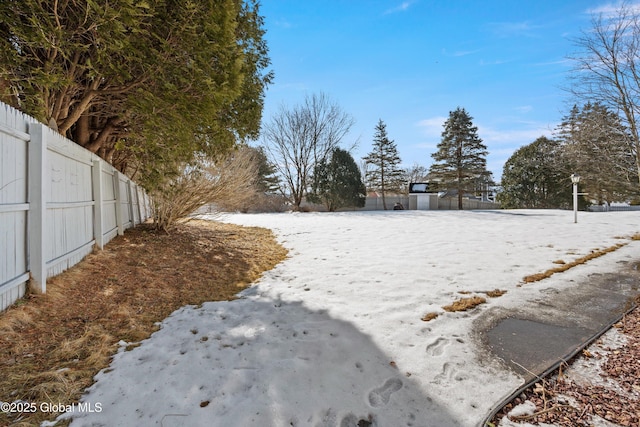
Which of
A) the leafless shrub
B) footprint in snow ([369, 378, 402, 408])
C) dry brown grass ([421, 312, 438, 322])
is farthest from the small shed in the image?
footprint in snow ([369, 378, 402, 408])

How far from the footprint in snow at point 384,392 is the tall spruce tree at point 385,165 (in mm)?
24813

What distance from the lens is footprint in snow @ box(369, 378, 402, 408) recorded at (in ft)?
5.69

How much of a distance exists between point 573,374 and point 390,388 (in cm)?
124

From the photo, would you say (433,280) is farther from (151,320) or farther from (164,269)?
(164,269)

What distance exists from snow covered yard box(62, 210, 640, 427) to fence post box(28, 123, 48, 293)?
1236 millimetres

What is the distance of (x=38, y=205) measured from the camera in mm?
2617

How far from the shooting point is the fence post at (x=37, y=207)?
258 cm

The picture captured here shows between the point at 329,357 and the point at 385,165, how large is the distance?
25396mm

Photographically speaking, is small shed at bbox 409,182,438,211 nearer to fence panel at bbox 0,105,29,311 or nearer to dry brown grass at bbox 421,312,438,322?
dry brown grass at bbox 421,312,438,322

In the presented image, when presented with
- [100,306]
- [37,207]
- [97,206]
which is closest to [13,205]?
[37,207]

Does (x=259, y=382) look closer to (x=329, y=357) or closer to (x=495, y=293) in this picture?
(x=329, y=357)

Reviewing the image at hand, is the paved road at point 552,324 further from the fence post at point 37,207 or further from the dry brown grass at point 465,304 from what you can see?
the fence post at point 37,207

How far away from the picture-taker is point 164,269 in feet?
14.0

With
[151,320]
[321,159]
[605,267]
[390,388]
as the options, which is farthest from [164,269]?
[321,159]
